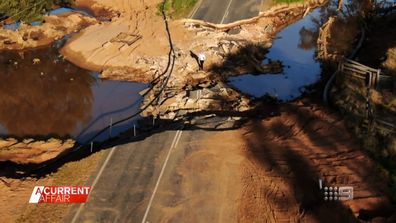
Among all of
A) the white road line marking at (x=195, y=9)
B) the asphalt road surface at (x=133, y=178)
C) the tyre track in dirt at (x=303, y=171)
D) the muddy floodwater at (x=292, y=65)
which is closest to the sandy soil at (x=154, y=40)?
the muddy floodwater at (x=292, y=65)

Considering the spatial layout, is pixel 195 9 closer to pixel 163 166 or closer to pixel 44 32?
pixel 44 32

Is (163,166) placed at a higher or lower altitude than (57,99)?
higher

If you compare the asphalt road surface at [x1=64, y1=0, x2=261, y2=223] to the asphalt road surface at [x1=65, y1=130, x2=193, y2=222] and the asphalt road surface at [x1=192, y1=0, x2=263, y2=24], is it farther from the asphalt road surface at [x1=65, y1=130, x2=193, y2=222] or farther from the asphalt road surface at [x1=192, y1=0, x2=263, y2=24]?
the asphalt road surface at [x1=192, y1=0, x2=263, y2=24]

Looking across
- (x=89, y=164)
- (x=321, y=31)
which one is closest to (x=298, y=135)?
(x=89, y=164)

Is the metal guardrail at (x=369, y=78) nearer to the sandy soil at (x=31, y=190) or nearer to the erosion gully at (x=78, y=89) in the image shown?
the erosion gully at (x=78, y=89)

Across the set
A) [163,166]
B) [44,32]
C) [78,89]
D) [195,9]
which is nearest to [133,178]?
[163,166]

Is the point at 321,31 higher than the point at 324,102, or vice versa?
the point at 321,31

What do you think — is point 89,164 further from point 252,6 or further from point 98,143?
point 252,6
